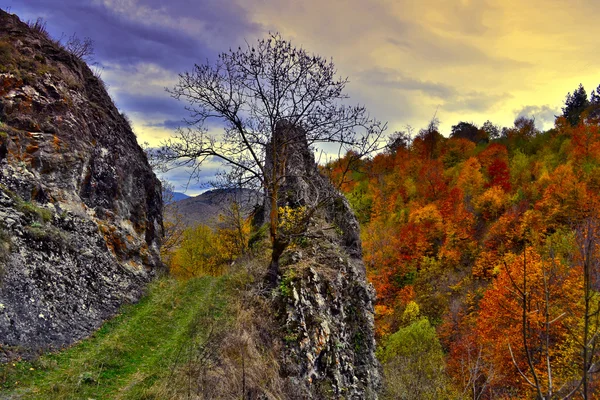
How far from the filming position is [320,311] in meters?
9.26

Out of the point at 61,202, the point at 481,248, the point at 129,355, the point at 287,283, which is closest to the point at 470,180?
the point at 481,248

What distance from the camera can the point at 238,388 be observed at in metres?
6.68

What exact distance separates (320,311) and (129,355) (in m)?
4.90

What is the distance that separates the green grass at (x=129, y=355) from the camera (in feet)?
21.0

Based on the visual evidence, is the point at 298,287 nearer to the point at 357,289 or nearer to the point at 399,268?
the point at 357,289

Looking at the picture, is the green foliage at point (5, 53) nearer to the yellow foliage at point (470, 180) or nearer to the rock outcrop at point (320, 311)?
the rock outcrop at point (320, 311)

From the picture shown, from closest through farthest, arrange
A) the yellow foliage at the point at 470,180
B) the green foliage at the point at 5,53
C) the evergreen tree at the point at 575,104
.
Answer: the green foliage at the point at 5,53, the yellow foliage at the point at 470,180, the evergreen tree at the point at 575,104

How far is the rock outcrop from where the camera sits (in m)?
8.21

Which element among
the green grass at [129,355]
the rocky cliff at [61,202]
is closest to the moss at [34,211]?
the rocky cliff at [61,202]

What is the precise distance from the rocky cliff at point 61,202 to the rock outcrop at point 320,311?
5524mm

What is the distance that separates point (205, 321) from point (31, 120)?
8372 millimetres

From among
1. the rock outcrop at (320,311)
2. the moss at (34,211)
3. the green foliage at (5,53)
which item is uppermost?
the green foliage at (5,53)

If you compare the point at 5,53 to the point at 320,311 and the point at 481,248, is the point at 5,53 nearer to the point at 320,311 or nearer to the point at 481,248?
the point at 320,311

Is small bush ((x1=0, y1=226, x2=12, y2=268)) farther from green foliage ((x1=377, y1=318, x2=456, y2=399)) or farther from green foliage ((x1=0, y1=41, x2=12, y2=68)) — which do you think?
green foliage ((x1=377, y1=318, x2=456, y2=399))
